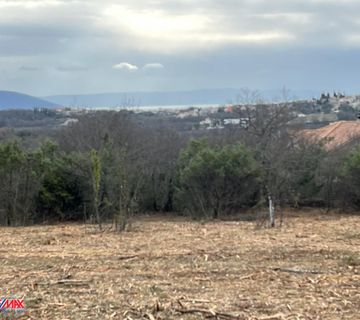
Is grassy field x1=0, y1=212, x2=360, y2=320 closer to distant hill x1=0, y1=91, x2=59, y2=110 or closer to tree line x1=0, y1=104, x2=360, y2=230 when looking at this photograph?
tree line x1=0, y1=104, x2=360, y2=230

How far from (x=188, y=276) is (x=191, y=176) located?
14.0 meters

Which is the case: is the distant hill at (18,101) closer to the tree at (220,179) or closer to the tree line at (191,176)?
the tree line at (191,176)

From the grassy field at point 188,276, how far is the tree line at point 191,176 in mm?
7455

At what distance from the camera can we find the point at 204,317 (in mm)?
5039

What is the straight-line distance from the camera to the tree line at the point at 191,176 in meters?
18.9

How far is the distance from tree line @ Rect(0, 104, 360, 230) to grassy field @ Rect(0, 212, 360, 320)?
7.45 m

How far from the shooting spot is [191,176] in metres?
20.8

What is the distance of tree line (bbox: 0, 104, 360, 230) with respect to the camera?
18.9m

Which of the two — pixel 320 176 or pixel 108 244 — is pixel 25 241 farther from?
pixel 320 176

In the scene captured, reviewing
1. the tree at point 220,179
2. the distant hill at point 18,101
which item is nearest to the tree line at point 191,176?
the tree at point 220,179

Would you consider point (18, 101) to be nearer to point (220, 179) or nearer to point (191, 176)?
point (191, 176)

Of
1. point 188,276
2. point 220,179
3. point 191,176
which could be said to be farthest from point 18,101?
point 188,276

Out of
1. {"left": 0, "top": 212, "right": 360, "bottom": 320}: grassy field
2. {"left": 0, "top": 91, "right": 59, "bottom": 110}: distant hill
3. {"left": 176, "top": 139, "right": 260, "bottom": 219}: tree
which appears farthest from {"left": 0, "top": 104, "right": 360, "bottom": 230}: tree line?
{"left": 0, "top": 91, "right": 59, "bottom": 110}: distant hill

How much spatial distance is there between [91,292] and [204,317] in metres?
1.50
